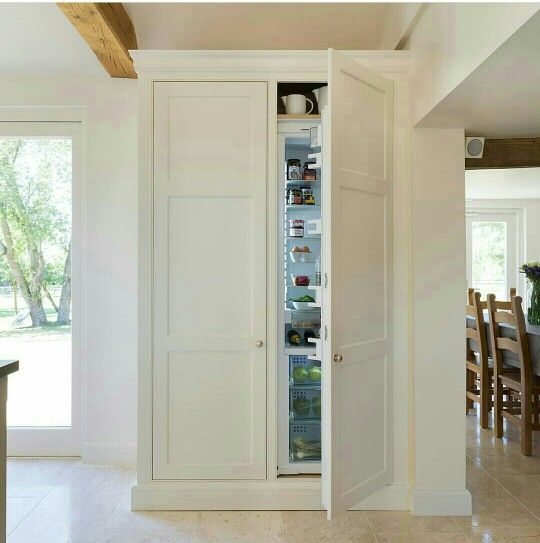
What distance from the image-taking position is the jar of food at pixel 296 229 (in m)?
2.87

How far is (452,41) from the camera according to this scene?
83.2 inches

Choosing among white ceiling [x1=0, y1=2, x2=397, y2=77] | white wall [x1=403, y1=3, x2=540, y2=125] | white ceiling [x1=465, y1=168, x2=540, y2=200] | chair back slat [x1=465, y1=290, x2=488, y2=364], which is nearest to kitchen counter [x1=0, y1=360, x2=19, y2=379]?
white wall [x1=403, y1=3, x2=540, y2=125]

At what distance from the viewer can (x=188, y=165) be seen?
2.72 meters

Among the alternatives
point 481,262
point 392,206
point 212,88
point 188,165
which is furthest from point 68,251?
point 481,262

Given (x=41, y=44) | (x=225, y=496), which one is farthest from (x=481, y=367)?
(x=41, y=44)

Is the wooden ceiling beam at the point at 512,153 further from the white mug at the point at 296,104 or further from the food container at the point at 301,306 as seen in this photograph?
the food container at the point at 301,306

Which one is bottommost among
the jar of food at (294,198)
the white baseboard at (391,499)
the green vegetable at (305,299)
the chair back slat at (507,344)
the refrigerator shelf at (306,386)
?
the white baseboard at (391,499)

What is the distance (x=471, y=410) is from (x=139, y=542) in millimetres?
3193

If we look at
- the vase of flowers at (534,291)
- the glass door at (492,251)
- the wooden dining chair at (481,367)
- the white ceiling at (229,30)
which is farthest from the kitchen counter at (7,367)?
the glass door at (492,251)

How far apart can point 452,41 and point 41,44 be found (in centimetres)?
224

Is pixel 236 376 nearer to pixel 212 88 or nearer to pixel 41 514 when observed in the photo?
pixel 41 514

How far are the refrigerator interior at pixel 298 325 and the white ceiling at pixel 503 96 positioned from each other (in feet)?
2.41

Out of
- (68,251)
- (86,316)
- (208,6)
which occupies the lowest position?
(86,316)

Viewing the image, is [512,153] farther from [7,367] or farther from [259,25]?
[7,367]
